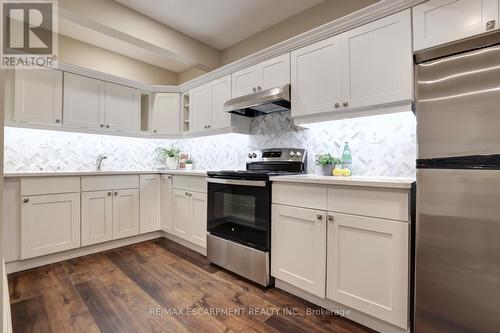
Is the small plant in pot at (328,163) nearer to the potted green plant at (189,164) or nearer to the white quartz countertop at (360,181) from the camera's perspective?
the white quartz countertop at (360,181)

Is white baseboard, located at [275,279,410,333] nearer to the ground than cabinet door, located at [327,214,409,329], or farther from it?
nearer to the ground

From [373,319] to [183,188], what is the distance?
2.27m

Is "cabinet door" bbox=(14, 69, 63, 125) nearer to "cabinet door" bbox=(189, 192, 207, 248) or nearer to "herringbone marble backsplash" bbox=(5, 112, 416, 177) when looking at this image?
"herringbone marble backsplash" bbox=(5, 112, 416, 177)

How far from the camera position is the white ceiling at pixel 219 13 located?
2.53 m

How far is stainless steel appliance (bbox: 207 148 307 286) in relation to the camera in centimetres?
207

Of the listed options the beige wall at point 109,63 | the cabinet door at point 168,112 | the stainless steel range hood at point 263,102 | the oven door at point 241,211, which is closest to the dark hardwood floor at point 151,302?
the oven door at point 241,211

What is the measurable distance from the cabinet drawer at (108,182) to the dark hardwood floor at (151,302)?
0.82 m

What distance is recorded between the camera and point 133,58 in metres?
3.81

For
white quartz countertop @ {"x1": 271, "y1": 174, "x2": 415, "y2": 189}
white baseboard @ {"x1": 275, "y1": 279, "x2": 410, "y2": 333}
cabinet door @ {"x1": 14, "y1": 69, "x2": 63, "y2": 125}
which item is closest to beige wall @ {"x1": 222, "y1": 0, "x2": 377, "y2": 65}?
white quartz countertop @ {"x1": 271, "y1": 174, "x2": 415, "y2": 189}

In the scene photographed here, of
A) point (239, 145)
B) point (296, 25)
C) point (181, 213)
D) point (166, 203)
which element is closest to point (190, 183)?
point (181, 213)

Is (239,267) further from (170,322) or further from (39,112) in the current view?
(39,112)

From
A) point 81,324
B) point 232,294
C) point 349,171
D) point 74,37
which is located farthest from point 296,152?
point 74,37

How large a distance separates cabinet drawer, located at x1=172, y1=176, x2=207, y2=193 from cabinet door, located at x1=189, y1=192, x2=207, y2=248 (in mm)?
61

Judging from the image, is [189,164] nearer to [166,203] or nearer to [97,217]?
[166,203]
